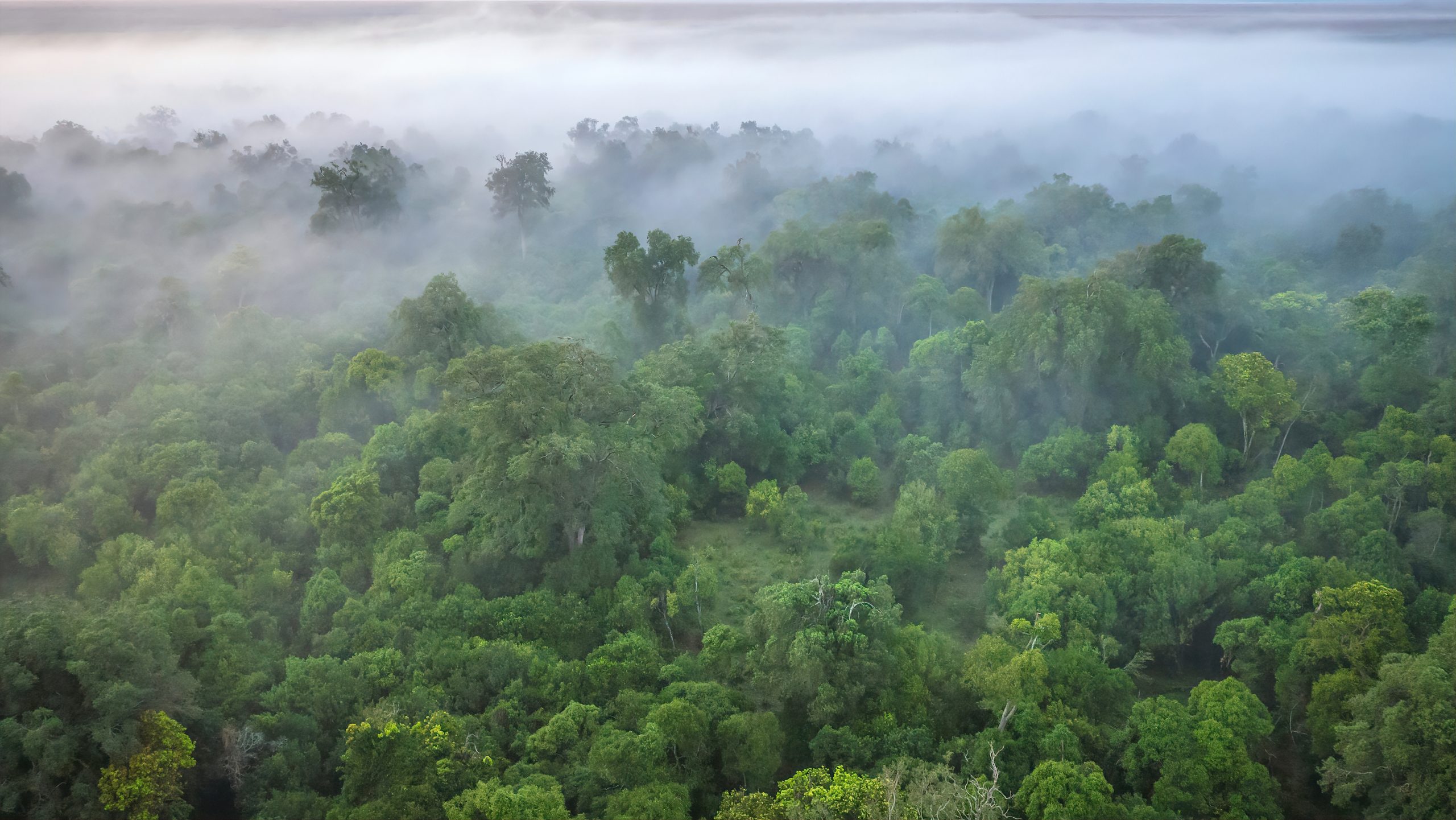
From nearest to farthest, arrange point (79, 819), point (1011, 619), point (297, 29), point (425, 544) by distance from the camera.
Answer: point (79, 819) → point (1011, 619) → point (425, 544) → point (297, 29)

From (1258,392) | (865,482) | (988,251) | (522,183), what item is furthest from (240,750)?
(522,183)

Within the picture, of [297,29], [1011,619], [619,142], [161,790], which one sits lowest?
[1011,619]

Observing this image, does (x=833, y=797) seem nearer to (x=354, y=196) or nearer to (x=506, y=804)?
(x=506, y=804)

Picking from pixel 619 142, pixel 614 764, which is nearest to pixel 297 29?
pixel 619 142

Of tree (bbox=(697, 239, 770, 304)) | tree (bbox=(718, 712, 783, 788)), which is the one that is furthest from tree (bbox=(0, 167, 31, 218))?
tree (bbox=(718, 712, 783, 788))

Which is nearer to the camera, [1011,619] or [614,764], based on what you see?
[614,764]

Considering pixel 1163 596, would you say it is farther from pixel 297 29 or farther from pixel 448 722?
pixel 297 29

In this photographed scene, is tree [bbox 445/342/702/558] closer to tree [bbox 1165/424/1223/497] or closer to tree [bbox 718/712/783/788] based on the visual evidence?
tree [bbox 718/712/783/788]
